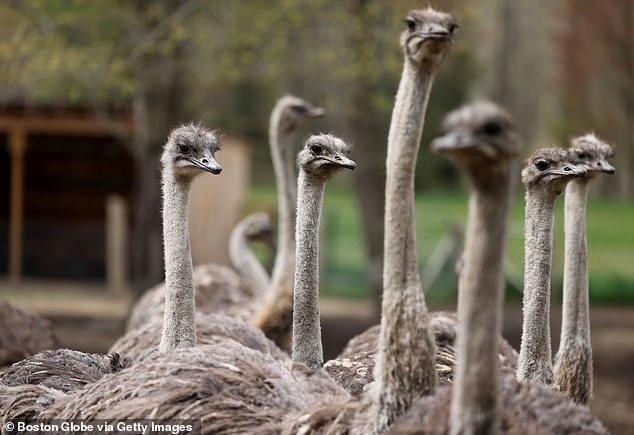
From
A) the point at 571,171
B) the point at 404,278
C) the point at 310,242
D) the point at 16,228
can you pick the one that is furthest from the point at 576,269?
the point at 16,228

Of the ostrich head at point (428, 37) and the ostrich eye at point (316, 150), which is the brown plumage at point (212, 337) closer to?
the ostrich eye at point (316, 150)

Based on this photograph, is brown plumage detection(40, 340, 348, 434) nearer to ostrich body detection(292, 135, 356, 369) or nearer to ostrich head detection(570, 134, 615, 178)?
ostrich body detection(292, 135, 356, 369)

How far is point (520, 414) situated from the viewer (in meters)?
3.32

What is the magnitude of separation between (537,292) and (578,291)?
0.51 metres

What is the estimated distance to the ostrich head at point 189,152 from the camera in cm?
496

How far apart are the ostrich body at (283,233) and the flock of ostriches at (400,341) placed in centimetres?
76

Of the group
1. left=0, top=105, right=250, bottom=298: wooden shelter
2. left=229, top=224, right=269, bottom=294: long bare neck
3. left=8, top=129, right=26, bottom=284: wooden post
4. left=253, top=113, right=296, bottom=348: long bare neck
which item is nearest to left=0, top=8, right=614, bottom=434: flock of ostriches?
left=253, top=113, right=296, bottom=348: long bare neck

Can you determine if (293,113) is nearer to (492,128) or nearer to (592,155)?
(592,155)

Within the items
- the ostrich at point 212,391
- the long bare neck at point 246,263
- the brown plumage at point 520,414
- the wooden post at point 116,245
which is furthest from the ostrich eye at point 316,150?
A: the wooden post at point 116,245

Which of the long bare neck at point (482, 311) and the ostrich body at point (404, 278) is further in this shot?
the ostrich body at point (404, 278)

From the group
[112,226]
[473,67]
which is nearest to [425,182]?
[473,67]

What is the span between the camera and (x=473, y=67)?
2545cm

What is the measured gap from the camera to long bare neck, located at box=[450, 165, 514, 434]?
9.85 ft

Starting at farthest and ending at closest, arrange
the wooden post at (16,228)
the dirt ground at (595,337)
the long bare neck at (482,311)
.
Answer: the wooden post at (16,228) → the dirt ground at (595,337) → the long bare neck at (482,311)
